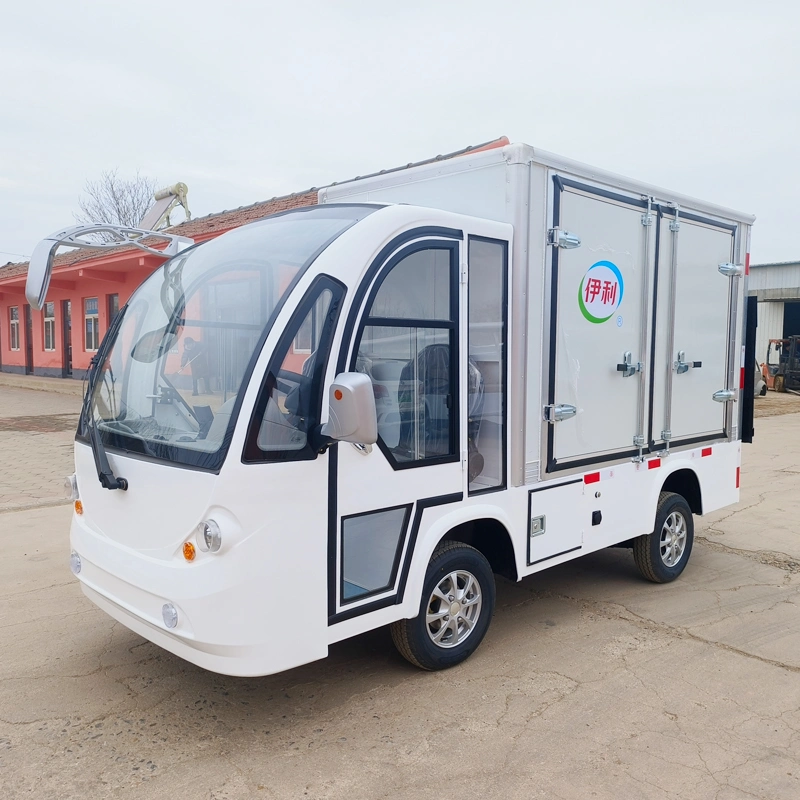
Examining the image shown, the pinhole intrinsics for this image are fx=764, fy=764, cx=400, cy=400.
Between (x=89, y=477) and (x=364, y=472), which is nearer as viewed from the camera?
(x=364, y=472)

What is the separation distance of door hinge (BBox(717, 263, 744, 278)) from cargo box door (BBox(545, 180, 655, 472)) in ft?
3.32

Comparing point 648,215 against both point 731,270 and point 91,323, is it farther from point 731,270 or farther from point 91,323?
point 91,323

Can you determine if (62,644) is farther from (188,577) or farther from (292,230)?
(292,230)

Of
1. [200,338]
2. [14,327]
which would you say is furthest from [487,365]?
[14,327]

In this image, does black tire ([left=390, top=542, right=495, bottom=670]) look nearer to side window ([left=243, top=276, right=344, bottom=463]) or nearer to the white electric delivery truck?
the white electric delivery truck

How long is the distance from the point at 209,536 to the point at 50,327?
80.2 ft

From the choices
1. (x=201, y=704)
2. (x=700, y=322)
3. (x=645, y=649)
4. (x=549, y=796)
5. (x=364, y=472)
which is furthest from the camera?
(x=700, y=322)

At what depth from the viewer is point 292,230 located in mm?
3705

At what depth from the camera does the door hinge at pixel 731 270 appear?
5.65m

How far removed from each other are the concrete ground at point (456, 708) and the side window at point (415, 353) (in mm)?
1231

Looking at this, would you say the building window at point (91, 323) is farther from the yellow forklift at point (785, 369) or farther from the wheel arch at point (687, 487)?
the yellow forklift at point (785, 369)

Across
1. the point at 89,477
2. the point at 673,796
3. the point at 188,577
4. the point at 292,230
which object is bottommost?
the point at 673,796

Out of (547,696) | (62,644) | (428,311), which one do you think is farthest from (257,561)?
(62,644)

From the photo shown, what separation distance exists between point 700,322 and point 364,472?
3222 millimetres
